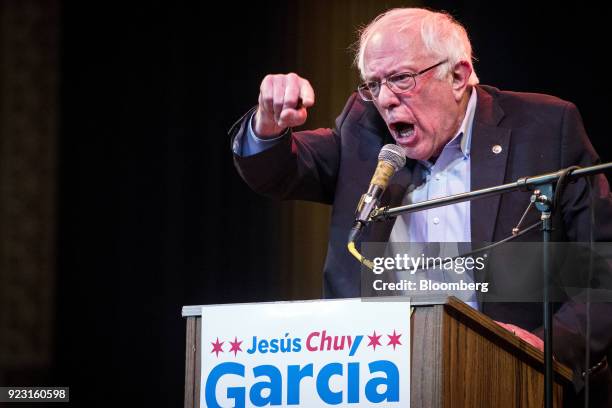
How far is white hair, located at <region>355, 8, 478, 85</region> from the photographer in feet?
8.75

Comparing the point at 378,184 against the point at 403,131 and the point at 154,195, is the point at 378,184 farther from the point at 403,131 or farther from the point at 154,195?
the point at 154,195

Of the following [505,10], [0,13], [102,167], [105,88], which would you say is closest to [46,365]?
[102,167]

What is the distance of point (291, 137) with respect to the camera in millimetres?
2629

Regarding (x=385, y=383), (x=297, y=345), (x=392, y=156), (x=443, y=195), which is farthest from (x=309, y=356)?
(x=443, y=195)

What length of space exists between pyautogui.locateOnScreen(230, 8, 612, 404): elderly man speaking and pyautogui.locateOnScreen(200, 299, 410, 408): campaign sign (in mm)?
730

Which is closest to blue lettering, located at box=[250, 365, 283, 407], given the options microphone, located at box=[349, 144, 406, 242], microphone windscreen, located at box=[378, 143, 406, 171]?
microphone, located at box=[349, 144, 406, 242]

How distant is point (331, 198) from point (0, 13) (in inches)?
90.9

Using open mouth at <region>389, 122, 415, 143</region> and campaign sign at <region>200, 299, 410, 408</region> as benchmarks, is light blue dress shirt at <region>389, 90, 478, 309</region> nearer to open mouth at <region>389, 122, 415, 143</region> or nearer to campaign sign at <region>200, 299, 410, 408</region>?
open mouth at <region>389, 122, 415, 143</region>

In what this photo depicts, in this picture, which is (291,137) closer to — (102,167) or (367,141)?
(367,141)

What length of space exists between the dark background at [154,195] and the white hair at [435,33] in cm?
79

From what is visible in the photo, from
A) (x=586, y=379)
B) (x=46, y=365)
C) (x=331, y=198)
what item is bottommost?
(x=46, y=365)

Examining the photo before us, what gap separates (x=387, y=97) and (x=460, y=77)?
10.3 inches

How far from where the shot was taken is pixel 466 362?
177 centimetres

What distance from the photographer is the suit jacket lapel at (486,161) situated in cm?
251
